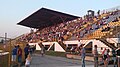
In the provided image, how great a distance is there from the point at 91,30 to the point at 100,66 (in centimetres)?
1826

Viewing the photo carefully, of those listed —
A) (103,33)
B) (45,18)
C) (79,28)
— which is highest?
(45,18)

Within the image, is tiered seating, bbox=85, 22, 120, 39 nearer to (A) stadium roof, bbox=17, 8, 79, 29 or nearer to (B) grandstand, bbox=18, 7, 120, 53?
(B) grandstand, bbox=18, 7, 120, 53

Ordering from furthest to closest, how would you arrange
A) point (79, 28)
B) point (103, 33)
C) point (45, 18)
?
point (45, 18) < point (79, 28) < point (103, 33)

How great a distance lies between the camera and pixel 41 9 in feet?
181

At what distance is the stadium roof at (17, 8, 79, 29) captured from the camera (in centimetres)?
5688

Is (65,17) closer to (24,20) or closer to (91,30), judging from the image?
(24,20)

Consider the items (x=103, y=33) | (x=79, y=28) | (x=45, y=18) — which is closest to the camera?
(x=103, y=33)

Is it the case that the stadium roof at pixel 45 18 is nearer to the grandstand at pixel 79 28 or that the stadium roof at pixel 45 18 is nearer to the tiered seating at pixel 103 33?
the grandstand at pixel 79 28

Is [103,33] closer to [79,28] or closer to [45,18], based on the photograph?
[79,28]

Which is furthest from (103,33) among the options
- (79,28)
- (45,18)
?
(45,18)

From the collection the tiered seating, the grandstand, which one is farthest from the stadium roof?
the tiered seating

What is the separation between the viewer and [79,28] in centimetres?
4841

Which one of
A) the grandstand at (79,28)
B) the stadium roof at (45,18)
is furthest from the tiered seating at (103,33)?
the stadium roof at (45,18)

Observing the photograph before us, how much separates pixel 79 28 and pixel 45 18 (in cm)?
1457
